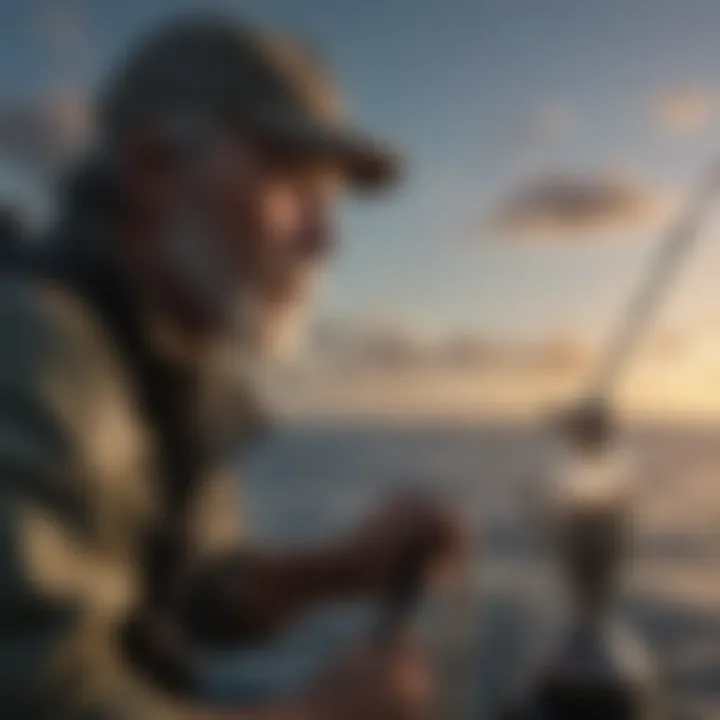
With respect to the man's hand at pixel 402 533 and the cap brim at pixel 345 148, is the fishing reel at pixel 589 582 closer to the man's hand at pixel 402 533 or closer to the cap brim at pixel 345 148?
the man's hand at pixel 402 533

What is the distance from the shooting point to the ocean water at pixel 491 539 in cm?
73

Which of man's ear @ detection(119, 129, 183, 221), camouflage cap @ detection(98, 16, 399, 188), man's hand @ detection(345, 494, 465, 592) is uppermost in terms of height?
camouflage cap @ detection(98, 16, 399, 188)

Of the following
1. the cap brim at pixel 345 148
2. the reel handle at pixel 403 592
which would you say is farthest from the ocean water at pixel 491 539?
the cap brim at pixel 345 148

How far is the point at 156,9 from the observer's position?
2.43 ft

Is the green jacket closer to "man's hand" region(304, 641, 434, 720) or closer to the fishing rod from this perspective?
"man's hand" region(304, 641, 434, 720)

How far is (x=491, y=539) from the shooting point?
0.74m

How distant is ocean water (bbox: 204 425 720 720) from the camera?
0.73 meters

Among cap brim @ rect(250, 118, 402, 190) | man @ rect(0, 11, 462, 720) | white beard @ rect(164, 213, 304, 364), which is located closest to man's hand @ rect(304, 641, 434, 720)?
man @ rect(0, 11, 462, 720)

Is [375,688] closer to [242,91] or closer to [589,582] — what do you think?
[589,582]

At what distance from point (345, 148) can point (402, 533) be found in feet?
0.87

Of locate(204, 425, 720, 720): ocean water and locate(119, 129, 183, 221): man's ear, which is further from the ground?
locate(119, 129, 183, 221): man's ear

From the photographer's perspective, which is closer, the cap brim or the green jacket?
the green jacket

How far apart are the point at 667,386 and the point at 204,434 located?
12.7 inches

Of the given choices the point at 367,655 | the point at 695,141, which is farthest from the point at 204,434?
the point at 695,141
